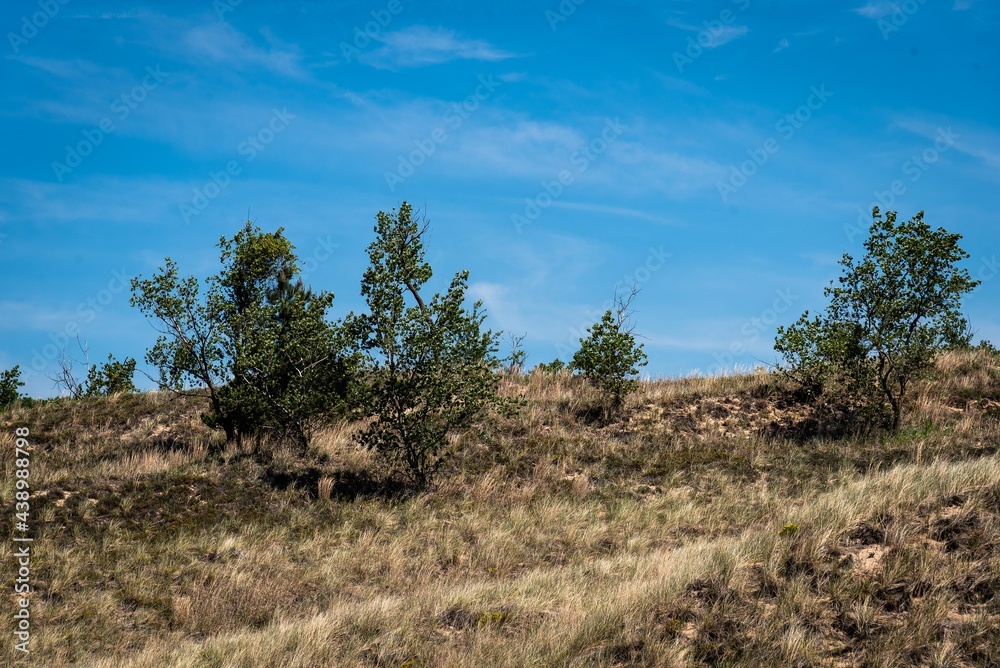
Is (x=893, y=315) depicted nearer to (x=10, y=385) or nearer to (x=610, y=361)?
(x=610, y=361)

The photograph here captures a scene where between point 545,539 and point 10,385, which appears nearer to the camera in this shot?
point 545,539

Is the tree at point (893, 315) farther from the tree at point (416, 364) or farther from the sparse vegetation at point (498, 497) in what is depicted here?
the tree at point (416, 364)

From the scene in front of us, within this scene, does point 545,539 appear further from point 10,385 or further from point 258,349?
point 10,385

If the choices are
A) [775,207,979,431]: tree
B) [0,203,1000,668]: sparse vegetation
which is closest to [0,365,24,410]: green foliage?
[0,203,1000,668]: sparse vegetation

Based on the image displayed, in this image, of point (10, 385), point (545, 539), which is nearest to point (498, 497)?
point (545, 539)

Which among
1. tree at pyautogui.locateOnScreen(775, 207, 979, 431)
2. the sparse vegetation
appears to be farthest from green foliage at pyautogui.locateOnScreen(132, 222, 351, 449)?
tree at pyautogui.locateOnScreen(775, 207, 979, 431)

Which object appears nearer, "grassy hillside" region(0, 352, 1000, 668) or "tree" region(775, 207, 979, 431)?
"grassy hillside" region(0, 352, 1000, 668)

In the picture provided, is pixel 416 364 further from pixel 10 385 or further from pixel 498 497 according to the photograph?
pixel 10 385

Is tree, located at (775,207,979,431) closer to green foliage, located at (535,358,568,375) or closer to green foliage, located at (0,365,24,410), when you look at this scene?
green foliage, located at (535,358,568,375)

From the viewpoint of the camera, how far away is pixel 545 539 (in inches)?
680

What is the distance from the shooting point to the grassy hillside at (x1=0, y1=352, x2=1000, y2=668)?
10.2 meters

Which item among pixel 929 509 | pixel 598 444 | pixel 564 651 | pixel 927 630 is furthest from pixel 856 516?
pixel 598 444

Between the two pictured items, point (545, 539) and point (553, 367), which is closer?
point (545, 539)

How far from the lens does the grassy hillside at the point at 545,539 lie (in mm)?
10211
